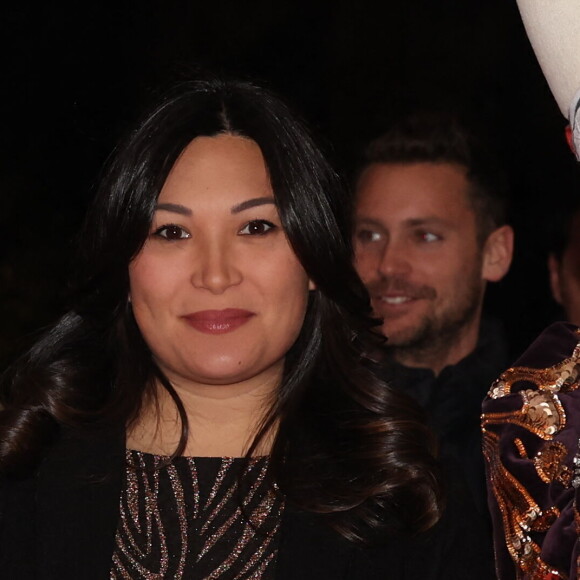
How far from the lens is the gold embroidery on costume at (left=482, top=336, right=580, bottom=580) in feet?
7.27

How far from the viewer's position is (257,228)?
9.16ft

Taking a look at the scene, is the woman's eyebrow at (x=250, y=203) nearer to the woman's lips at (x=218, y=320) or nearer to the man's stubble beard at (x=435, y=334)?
the woman's lips at (x=218, y=320)

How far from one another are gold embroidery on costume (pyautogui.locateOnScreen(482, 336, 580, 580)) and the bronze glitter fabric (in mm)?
624

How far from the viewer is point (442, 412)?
3938 millimetres

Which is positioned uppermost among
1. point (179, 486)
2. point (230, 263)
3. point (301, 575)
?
point (230, 263)

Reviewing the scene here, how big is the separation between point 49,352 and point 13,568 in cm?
55

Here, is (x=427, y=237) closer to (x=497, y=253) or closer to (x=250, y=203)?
(x=497, y=253)

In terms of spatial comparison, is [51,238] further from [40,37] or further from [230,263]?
[230,263]

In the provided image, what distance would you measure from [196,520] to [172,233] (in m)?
0.60

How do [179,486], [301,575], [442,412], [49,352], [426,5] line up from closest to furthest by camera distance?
[301,575] → [179,486] → [49,352] → [442,412] → [426,5]

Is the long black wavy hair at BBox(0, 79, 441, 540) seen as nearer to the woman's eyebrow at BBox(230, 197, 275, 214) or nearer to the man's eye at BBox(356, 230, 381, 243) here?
the woman's eyebrow at BBox(230, 197, 275, 214)

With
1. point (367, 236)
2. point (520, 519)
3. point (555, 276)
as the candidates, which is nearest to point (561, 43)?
point (520, 519)

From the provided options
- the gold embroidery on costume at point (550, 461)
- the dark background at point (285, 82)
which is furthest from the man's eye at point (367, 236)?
the gold embroidery on costume at point (550, 461)

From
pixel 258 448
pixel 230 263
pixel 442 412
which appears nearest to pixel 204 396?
pixel 258 448
